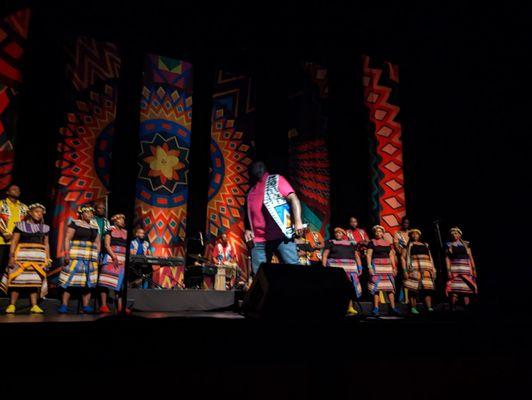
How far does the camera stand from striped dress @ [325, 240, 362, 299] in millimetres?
6598

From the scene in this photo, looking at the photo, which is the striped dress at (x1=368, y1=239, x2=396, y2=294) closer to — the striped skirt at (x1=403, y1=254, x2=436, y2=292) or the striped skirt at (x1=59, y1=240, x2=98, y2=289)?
the striped skirt at (x1=403, y1=254, x2=436, y2=292)

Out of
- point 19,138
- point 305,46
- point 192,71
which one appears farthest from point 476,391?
point 192,71

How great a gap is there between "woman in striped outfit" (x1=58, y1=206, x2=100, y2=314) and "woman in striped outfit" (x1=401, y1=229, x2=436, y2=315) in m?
4.91

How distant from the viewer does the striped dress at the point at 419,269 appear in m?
6.57

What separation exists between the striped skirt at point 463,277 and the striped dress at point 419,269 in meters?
0.32

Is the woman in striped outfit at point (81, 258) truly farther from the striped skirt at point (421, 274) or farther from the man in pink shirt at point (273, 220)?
the striped skirt at point (421, 274)

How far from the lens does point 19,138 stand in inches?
263

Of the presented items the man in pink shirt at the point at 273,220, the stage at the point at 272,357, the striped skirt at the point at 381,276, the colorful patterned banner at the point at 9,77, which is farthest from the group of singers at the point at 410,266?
the colorful patterned banner at the point at 9,77

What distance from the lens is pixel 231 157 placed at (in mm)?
8680

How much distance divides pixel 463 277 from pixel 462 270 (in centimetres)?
11

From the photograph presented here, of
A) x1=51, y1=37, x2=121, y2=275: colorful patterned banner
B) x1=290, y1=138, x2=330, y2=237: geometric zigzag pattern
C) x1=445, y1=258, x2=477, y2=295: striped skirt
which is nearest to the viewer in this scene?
x1=445, y1=258, x2=477, y2=295: striped skirt

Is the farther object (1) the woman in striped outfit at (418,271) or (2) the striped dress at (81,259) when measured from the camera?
(1) the woman in striped outfit at (418,271)

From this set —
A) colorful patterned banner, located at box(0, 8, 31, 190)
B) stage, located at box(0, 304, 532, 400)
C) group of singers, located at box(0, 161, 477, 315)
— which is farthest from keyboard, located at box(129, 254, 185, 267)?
stage, located at box(0, 304, 532, 400)

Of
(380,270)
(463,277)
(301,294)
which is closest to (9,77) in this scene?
(301,294)
